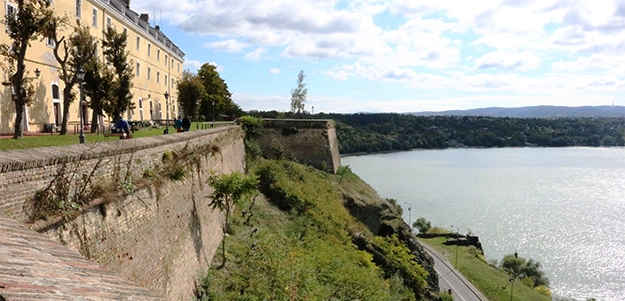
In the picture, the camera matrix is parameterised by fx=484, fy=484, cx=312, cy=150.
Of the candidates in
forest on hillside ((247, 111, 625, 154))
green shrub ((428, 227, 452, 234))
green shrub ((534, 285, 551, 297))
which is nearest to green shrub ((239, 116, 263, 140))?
green shrub ((534, 285, 551, 297))

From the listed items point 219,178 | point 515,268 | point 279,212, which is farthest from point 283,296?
point 515,268

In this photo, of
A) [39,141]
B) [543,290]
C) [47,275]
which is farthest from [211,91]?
[47,275]

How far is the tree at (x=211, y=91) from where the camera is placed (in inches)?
1618

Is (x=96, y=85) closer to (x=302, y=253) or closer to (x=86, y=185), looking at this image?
(x=302, y=253)

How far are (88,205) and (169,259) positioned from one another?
307 centimetres

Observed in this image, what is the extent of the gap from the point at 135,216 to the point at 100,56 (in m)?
21.3

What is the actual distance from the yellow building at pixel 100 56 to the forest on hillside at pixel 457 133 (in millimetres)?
77110

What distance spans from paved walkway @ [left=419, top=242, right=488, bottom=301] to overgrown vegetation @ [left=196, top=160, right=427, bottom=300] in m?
8.88

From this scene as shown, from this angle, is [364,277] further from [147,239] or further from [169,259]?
[147,239]

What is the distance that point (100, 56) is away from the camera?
2644 cm

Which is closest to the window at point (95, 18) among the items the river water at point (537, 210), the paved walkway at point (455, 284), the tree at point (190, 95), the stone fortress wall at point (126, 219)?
the tree at point (190, 95)

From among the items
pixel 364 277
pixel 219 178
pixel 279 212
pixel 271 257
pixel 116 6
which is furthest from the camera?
pixel 116 6

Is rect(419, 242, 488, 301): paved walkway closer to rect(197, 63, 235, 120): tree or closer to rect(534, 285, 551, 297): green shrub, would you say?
rect(534, 285, 551, 297): green shrub

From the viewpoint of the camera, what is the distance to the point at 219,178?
13320 mm
